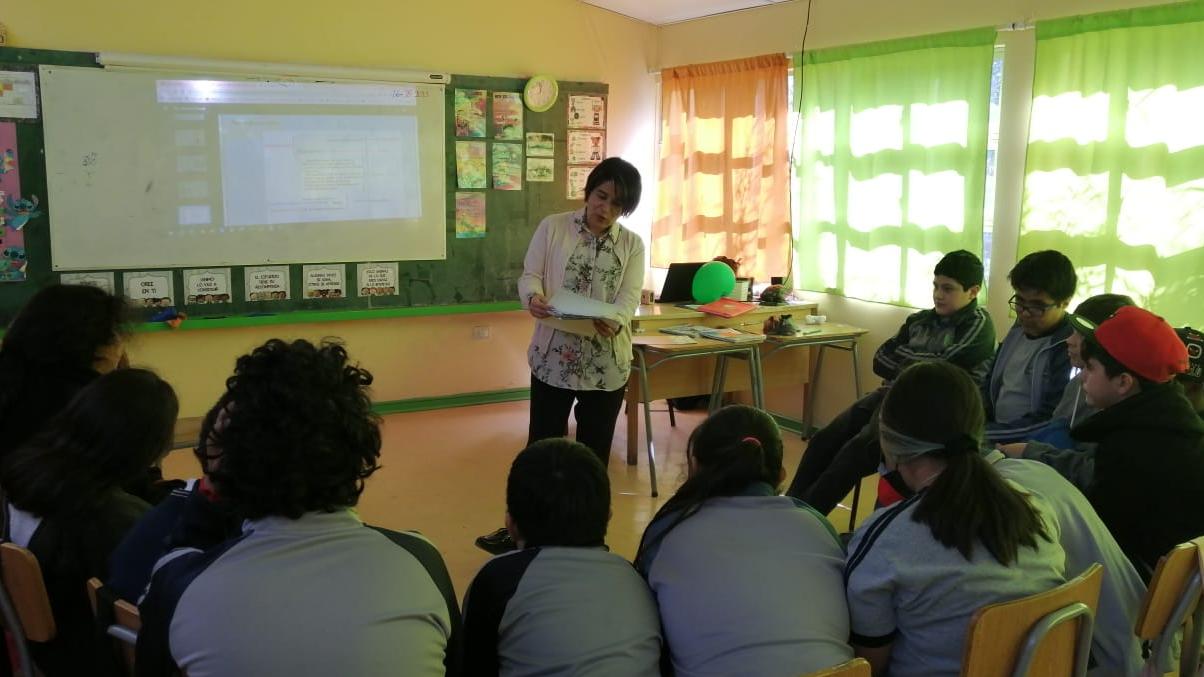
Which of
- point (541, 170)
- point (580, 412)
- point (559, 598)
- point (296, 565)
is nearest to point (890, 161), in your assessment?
point (541, 170)

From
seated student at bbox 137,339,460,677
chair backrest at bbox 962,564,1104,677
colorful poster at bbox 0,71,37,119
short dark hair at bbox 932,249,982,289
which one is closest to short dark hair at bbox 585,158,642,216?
short dark hair at bbox 932,249,982,289

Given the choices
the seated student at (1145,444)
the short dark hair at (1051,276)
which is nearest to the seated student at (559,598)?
the seated student at (1145,444)

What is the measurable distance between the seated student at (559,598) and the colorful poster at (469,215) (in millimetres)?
3937

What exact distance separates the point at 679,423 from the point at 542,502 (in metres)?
3.96

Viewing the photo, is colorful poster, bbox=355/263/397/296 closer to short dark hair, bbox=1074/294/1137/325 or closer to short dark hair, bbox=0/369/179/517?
short dark hair, bbox=0/369/179/517

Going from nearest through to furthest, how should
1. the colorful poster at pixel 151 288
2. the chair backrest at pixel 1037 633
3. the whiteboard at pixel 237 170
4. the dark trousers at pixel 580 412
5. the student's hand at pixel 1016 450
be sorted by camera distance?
the chair backrest at pixel 1037 633 → the student's hand at pixel 1016 450 → the dark trousers at pixel 580 412 → the whiteboard at pixel 237 170 → the colorful poster at pixel 151 288

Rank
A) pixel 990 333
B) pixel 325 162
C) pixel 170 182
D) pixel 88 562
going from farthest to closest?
1. pixel 325 162
2. pixel 170 182
3. pixel 990 333
4. pixel 88 562

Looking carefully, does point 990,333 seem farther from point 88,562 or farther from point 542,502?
point 88,562

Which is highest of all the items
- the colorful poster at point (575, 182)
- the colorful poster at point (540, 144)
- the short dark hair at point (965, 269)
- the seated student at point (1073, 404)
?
the colorful poster at point (540, 144)

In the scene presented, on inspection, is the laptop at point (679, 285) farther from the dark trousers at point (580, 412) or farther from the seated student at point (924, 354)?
the dark trousers at point (580, 412)

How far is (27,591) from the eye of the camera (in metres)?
1.53

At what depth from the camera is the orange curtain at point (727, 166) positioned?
512 centimetres

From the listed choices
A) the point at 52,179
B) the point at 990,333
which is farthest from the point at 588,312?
the point at 52,179

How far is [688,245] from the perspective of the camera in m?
5.66
